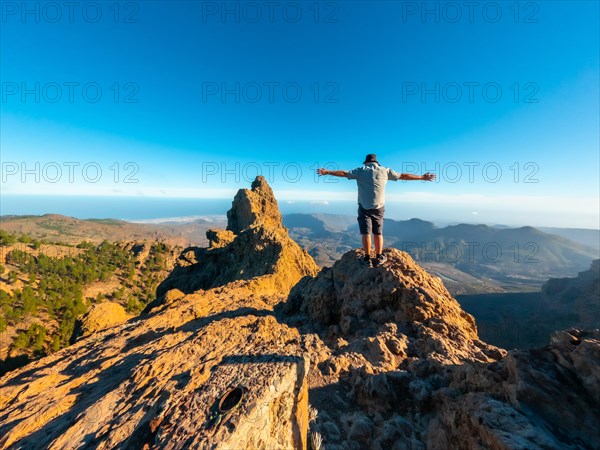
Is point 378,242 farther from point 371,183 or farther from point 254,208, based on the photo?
point 254,208

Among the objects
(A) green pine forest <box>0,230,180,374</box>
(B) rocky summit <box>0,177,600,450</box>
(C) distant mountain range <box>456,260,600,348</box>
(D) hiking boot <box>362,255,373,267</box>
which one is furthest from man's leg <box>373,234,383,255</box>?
(C) distant mountain range <box>456,260,600,348</box>

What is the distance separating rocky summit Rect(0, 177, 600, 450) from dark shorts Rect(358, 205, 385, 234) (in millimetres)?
3170

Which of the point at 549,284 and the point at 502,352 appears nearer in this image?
the point at 502,352

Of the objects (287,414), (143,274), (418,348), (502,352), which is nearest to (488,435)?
(287,414)

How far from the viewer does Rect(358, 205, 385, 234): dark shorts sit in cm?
981

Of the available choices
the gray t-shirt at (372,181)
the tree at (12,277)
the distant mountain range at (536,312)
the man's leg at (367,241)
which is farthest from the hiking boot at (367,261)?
the tree at (12,277)

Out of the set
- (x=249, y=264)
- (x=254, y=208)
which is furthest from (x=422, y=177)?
(x=254, y=208)

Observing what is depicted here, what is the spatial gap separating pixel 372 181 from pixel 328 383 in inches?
282

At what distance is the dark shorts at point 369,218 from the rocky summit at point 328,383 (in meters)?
3.17

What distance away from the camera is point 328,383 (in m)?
7.92

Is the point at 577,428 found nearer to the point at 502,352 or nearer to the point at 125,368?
the point at 502,352

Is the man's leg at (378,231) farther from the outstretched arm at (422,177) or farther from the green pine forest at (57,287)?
the green pine forest at (57,287)

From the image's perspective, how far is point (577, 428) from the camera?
4320mm

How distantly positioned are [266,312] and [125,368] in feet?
23.4
